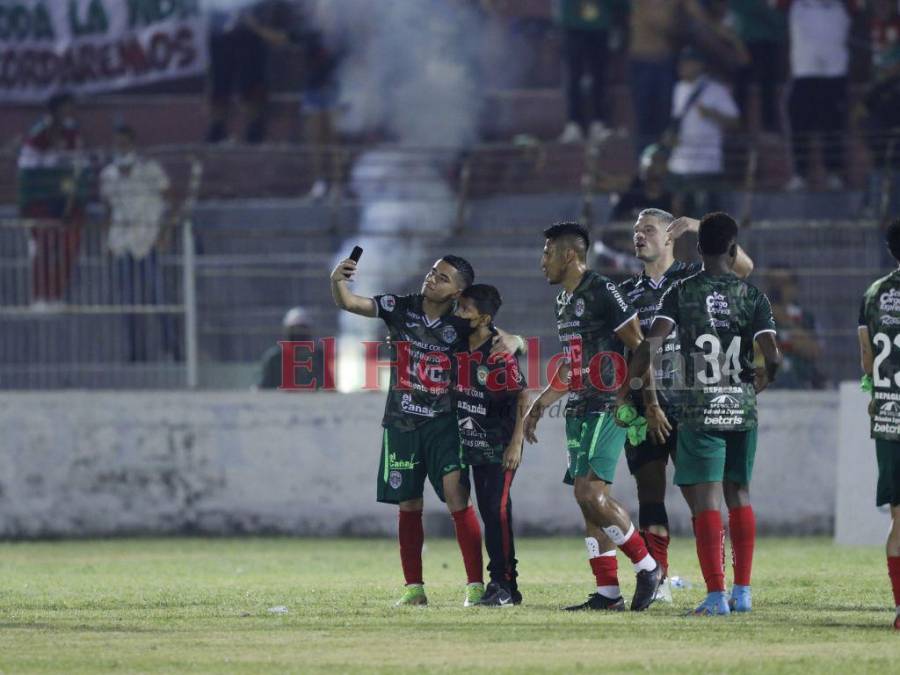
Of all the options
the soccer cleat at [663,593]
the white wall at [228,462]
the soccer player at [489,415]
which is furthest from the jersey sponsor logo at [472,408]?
the white wall at [228,462]

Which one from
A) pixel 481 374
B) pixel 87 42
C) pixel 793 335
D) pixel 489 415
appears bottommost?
pixel 489 415

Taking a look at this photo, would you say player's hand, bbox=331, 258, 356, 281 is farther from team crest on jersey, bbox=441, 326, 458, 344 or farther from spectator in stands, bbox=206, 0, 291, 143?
spectator in stands, bbox=206, 0, 291, 143

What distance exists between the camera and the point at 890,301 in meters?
10.1

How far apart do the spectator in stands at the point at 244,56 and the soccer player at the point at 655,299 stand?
12.8 metres

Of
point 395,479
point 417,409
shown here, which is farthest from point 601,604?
point 417,409

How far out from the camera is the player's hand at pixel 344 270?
1123 centimetres

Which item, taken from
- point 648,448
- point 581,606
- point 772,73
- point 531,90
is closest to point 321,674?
point 581,606

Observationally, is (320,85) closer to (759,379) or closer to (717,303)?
(759,379)

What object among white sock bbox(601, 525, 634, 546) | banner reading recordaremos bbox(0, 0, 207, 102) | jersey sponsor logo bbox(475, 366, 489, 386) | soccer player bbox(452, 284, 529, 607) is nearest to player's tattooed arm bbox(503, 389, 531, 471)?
soccer player bbox(452, 284, 529, 607)

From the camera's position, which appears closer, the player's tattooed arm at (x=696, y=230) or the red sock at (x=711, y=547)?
the red sock at (x=711, y=547)

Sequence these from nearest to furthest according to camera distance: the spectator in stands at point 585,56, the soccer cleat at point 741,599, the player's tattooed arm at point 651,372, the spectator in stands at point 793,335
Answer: the player's tattooed arm at point 651,372 < the soccer cleat at point 741,599 < the spectator in stands at point 793,335 < the spectator in stands at point 585,56

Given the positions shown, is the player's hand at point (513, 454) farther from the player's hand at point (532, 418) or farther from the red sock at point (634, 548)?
the red sock at point (634, 548)

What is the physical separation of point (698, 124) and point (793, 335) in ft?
12.3

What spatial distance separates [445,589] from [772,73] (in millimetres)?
11275
